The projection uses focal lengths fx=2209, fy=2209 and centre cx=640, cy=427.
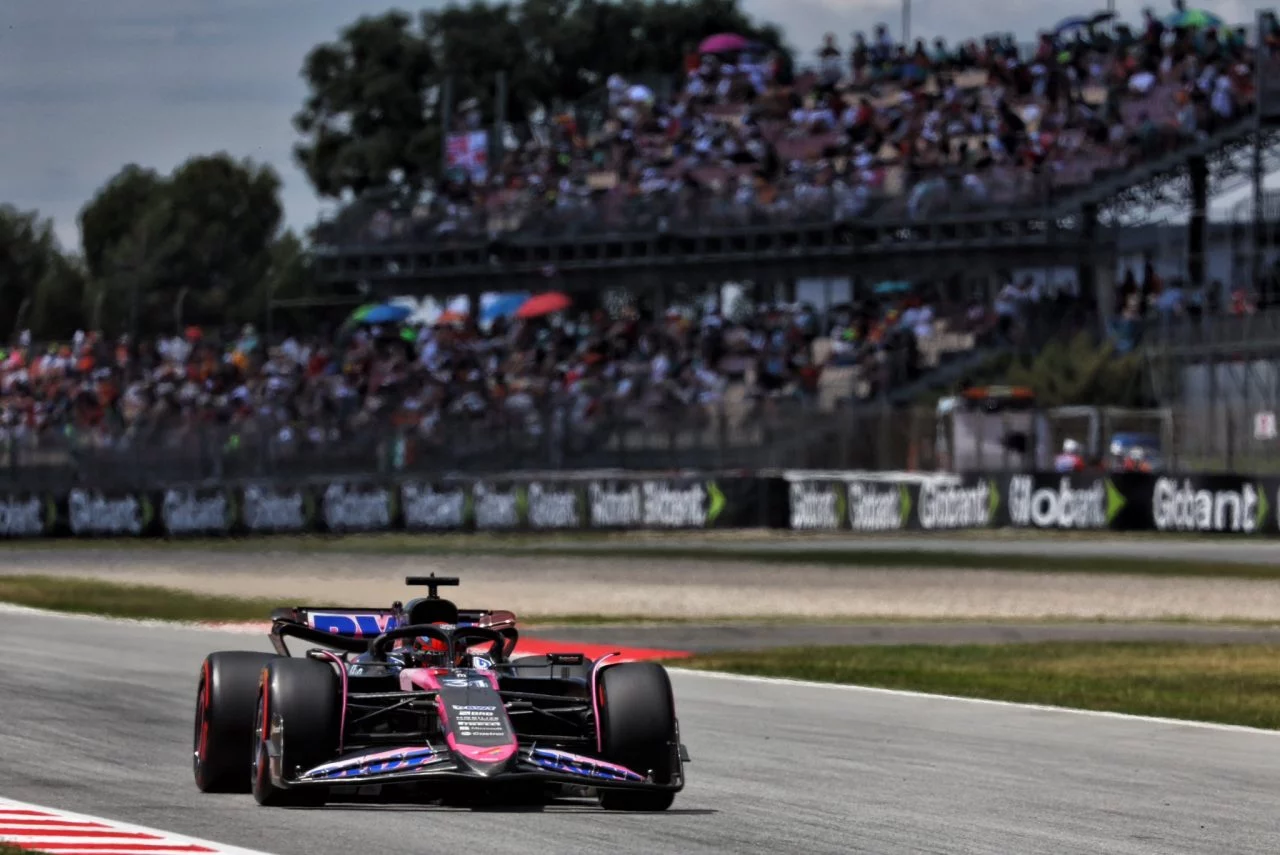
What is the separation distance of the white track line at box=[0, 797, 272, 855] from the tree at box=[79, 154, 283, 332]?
198 ft

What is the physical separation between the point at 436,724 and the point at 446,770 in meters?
0.74

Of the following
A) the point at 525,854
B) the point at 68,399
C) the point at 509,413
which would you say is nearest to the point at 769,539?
the point at 509,413

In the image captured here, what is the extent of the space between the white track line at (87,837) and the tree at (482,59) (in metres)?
61.4

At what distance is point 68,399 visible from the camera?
49906mm

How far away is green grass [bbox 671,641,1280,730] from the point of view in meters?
15.6

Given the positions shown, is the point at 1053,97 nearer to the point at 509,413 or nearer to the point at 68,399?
the point at 509,413

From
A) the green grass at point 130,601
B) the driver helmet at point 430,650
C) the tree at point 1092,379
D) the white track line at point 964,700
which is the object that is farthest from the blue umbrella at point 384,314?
the driver helmet at point 430,650

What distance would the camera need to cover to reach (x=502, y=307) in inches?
2153

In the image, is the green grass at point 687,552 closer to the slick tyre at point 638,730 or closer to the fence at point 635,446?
the fence at point 635,446

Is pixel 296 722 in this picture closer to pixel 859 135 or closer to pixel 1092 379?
pixel 1092 379

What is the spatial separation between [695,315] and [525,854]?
1798 inches

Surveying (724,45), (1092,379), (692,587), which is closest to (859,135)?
(724,45)

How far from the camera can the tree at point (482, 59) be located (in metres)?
71.0

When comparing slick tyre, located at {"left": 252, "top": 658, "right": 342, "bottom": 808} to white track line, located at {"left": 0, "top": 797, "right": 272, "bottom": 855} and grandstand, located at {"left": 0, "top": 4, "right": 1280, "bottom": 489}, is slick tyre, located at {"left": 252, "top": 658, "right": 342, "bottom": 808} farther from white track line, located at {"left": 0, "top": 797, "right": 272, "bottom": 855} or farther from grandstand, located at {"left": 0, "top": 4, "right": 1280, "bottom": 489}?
grandstand, located at {"left": 0, "top": 4, "right": 1280, "bottom": 489}
